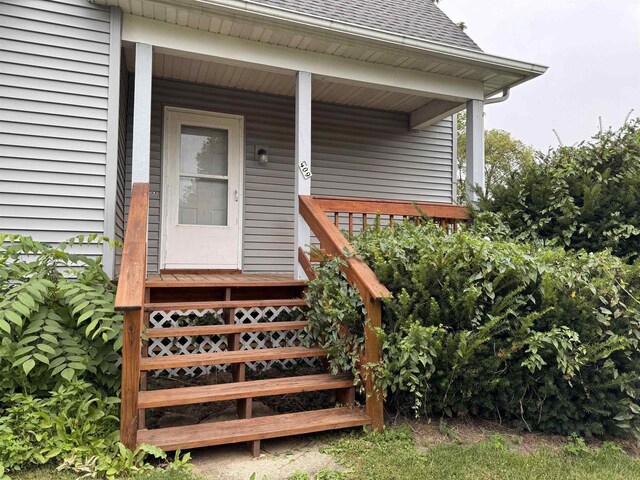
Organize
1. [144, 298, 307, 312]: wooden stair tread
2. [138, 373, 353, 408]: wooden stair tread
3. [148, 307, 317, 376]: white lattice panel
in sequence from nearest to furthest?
1. [138, 373, 353, 408]: wooden stair tread
2. [144, 298, 307, 312]: wooden stair tread
3. [148, 307, 317, 376]: white lattice panel

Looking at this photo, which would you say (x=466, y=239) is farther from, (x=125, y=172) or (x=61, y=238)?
(x=125, y=172)

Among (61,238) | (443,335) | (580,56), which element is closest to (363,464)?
(443,335)

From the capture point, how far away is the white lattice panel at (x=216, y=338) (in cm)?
350

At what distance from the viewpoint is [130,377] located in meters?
2.28

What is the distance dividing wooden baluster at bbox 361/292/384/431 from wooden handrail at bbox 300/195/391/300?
67 mm

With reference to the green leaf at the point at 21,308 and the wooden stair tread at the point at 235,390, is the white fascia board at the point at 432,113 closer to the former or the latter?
the wooden stair tread at the point at 235,390

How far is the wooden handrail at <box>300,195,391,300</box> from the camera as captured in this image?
9.21ft

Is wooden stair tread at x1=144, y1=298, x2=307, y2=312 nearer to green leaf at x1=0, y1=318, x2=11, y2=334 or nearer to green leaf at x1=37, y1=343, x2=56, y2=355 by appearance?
green leaf at x1=37, y1=343, x2=56, y2=355

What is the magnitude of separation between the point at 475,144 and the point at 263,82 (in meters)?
2.52

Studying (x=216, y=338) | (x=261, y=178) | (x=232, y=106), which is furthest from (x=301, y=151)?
(x=216, y=338)

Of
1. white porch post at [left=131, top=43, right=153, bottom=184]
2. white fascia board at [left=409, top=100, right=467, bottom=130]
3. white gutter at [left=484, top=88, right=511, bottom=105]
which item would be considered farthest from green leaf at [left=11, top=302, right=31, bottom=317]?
white gutter at [left=484, top=88, right=511, bottom=105]

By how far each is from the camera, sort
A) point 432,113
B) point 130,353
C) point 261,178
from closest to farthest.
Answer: point 130,353, point 261,178, point 432,113

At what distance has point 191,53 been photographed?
3926 millimetres

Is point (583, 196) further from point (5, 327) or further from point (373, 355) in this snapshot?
point (5, 327)
